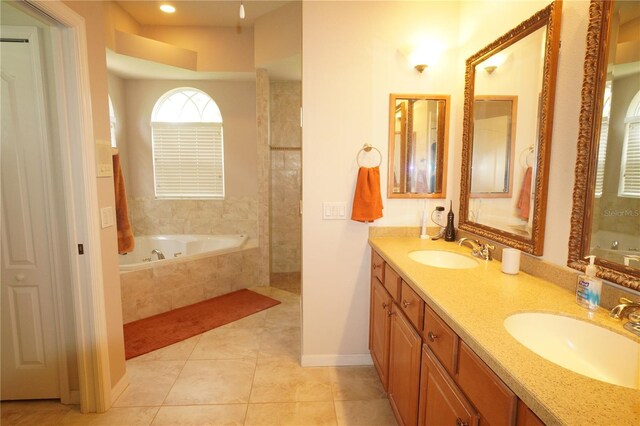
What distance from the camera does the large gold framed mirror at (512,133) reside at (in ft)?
4.80

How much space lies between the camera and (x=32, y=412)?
1967 mm

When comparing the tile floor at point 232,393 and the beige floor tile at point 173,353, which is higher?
the beige floor tile at point 173,353

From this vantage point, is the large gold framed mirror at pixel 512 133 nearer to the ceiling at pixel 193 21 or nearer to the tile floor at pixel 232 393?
the tile floor at pixel 232 393

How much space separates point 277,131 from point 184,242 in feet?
6.49

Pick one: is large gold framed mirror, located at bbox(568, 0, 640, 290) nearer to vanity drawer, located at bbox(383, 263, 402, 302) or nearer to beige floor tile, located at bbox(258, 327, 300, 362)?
vanity drawer, located at bbox(383, 263, 402, 302)

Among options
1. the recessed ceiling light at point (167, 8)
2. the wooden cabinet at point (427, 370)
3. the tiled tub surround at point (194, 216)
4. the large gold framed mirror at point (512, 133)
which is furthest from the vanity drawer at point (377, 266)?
the recessed ceiling light at point (167, 8)

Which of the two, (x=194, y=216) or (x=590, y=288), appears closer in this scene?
(x=590, y=288)

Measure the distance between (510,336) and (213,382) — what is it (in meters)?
2.00

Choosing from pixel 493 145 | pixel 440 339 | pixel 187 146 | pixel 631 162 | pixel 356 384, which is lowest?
pixel 356 384

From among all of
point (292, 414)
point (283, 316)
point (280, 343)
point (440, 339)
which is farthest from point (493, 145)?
point (283, 316)

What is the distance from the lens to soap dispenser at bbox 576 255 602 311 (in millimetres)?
1121

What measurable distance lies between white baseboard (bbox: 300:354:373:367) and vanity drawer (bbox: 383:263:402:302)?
819 mm

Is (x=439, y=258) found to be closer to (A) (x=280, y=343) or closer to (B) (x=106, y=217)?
(A) (x=280, y=343)

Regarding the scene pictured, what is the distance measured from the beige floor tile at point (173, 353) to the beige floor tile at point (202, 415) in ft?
1.94
